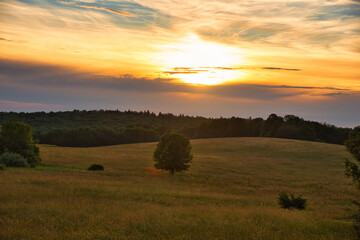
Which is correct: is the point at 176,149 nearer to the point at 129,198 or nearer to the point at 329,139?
the point at 129,198

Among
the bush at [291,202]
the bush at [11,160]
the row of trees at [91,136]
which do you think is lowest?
the row of trees at [91,136]

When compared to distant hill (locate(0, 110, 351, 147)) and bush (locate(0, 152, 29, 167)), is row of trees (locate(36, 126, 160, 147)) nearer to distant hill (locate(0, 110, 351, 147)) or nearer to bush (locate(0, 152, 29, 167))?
distant hill (locate(0, 110, 351, 147))

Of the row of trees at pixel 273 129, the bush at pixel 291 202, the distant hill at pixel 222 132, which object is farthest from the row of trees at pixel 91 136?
the bush at pixel 291 202

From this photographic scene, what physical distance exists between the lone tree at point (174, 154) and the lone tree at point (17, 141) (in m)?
17.9

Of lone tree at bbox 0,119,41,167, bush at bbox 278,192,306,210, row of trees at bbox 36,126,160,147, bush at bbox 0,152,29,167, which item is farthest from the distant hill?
bush at bbox 278,192,306,210

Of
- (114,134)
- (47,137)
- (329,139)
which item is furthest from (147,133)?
(329,139)

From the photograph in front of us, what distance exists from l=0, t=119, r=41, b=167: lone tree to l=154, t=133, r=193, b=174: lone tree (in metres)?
17.9

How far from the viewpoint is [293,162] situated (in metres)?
66.9

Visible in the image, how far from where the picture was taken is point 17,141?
44625mm

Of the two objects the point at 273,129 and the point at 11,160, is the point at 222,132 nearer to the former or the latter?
the point at 273,129

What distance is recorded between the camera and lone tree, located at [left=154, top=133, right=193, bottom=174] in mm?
46344

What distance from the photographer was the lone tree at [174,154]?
46344 millimetres

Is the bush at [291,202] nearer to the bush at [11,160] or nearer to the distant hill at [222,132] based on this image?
the bush at [11,160]

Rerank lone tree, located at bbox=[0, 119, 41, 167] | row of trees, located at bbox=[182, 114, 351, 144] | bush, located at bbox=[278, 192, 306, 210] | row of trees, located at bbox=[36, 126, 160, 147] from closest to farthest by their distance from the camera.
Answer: bush, located at bbox=[278, 192, 306, 210], lone tree, located at bbox=[0, 119, 41, 167], row of trees, located at bbox=[182, 114, 351, 144], row of trees, located at bbox=[36, 126, 160, 147]
